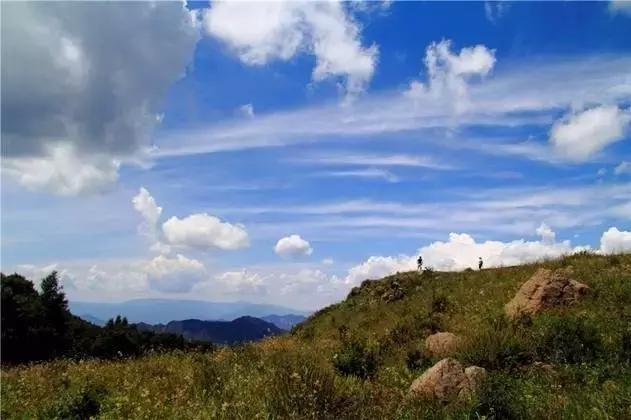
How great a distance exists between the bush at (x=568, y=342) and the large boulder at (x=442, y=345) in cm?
183

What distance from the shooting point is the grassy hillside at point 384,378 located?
25.3 ft

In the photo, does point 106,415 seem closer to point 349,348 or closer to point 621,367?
point 349,348

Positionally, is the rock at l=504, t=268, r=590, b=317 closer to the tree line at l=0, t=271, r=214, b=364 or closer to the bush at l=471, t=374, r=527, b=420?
the bush at l=471, t=374, r=527, b=420

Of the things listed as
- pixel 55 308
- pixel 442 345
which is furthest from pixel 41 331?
pixel 442 345

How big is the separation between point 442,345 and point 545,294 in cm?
463

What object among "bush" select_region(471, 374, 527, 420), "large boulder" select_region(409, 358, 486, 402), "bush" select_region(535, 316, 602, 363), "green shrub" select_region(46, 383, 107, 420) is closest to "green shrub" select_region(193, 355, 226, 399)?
"green shrub" select_region(46, 383, 107, 420)

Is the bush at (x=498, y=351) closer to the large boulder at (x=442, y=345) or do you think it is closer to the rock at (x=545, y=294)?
the large boulder at (x=442, y=345)

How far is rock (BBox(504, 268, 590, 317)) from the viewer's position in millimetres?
15758

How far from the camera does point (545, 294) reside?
628 inches

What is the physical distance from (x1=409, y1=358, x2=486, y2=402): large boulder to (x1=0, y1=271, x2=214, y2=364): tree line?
13413mm

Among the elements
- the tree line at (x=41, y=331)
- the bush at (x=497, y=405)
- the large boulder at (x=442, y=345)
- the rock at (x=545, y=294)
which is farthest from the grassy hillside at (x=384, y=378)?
the tree line at (x=41, y=331)

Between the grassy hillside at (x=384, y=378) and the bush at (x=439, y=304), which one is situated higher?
the bush at (x=439, y=304)

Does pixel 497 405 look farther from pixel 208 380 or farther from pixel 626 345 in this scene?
pixel 626 345

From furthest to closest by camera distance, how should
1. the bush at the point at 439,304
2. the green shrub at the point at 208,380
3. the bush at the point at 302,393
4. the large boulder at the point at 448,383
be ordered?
the bush at the point at 439,304, the green shrub at the point at 208,380, the large boulder at the point at 448,383, the bush at the point at 302,393
